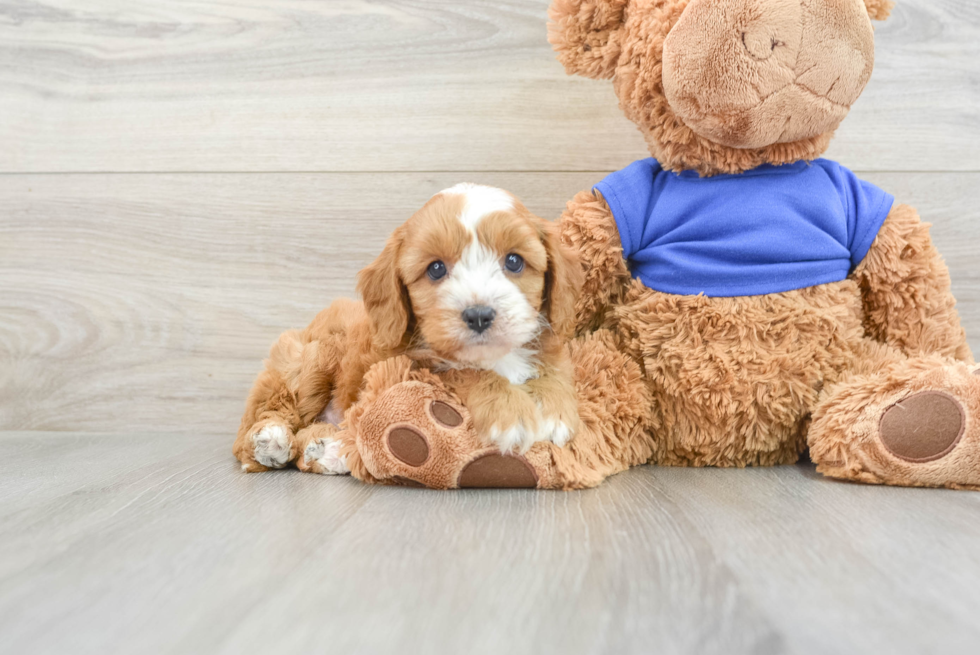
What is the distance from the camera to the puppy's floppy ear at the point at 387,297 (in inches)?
51.2

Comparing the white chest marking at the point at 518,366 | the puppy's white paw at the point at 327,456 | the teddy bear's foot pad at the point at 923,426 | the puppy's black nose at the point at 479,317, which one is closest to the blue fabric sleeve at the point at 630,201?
the white chest marking at the point at 518,366

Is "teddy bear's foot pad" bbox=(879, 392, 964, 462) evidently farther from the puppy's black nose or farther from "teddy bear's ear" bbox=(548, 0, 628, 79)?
"teddy bear's ear" bbox=(548, 0, 628, 79)

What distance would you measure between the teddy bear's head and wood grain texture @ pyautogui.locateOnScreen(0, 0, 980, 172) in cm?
42

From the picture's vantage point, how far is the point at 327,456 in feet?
4.82

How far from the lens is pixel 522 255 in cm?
127

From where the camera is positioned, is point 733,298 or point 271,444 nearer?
point 733,298

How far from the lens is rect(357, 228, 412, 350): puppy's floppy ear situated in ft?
4.26

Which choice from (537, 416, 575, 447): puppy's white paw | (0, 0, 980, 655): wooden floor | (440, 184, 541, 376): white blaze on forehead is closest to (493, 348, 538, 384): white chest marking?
(440, 184, 541, 376): white blaze on forehead

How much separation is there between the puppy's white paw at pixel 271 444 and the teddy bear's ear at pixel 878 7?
145cm

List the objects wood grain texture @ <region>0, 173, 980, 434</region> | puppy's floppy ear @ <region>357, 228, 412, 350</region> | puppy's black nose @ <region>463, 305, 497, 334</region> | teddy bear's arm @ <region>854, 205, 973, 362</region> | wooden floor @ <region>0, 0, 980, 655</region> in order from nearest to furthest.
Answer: puppy's black nose @ <region>463, 305, 497, 334</region> < puppy's floppy ear @ <region>357, 228, 412, 350</region> < teddy bear's arm @ <region>854, 205, 973, 362</region> < wooden floor @ <region>0, 0, 980, 655</region> < wood grain texture @ <region>0, 173, 980, 434</region>

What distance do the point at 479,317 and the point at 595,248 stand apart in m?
0.40

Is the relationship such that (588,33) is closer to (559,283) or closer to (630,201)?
(630,201)

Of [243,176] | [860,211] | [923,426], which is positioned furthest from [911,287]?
[243,176]

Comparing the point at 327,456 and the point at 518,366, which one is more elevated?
the point at 518,366
